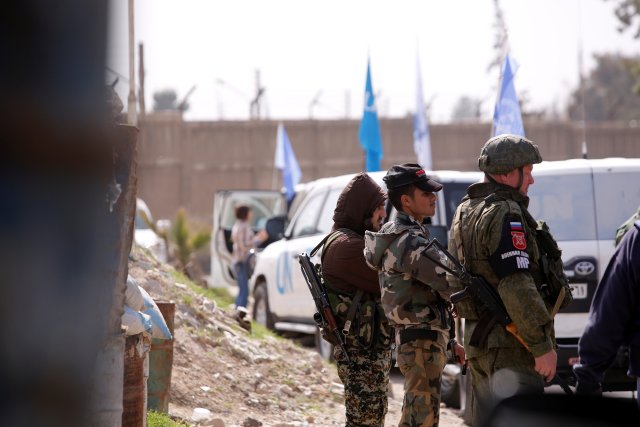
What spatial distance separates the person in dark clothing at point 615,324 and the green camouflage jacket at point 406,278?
1.08 meters

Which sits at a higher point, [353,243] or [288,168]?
[288,168]

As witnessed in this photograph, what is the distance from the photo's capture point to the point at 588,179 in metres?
8.15

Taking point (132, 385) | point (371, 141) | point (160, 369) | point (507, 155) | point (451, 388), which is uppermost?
point (371, 141)

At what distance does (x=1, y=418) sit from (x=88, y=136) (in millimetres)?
888

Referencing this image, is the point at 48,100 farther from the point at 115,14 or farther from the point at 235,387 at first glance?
the point at 235,387

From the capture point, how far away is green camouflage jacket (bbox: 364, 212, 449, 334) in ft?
17.2

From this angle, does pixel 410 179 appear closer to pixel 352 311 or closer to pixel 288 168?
pixel 352 311

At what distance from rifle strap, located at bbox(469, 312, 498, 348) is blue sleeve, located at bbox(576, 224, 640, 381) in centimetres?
63

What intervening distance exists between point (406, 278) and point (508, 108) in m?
6.91

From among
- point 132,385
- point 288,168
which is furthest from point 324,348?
point 288,168

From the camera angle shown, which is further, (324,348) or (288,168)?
(288,168)

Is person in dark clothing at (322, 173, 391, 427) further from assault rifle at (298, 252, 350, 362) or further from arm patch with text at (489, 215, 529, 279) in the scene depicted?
arm patch with text at (489, 215, 529, 279)

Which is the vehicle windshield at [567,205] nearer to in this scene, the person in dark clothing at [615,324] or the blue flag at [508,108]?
the blue flag at [508,108]

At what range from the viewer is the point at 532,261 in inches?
189
